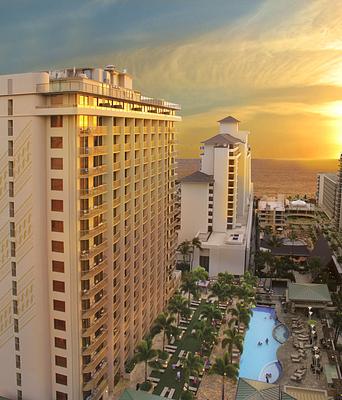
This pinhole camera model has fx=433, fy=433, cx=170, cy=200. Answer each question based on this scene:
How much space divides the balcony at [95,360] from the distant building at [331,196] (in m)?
92.9

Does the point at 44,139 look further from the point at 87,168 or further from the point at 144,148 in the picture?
the point at 144,148

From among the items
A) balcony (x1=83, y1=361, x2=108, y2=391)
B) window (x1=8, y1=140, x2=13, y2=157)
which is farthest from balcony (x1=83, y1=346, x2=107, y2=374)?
window (x1=8, y1=140, x2=13, y2=157)

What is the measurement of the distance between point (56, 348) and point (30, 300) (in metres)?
4.83

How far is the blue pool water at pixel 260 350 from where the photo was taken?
5116 cm

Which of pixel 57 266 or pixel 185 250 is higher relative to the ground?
pixel 57 266

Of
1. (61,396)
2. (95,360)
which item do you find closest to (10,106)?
(95,360)

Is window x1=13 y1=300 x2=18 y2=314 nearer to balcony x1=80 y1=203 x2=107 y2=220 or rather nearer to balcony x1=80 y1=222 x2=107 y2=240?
balcony x1=80 y1=222 x2=107 y2=240

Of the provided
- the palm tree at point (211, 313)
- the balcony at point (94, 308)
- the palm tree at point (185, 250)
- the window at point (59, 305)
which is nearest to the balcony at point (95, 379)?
the balcony at point (94, 308)

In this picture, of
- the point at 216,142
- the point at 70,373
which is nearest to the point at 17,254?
the point at 70,373

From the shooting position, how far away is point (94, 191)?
37344mm

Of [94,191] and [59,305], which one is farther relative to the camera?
[94,191]

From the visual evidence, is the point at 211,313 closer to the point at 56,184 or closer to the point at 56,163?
the point at 56,184

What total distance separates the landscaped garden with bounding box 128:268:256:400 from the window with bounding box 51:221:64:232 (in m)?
15.7

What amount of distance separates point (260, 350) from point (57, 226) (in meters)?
34.4
